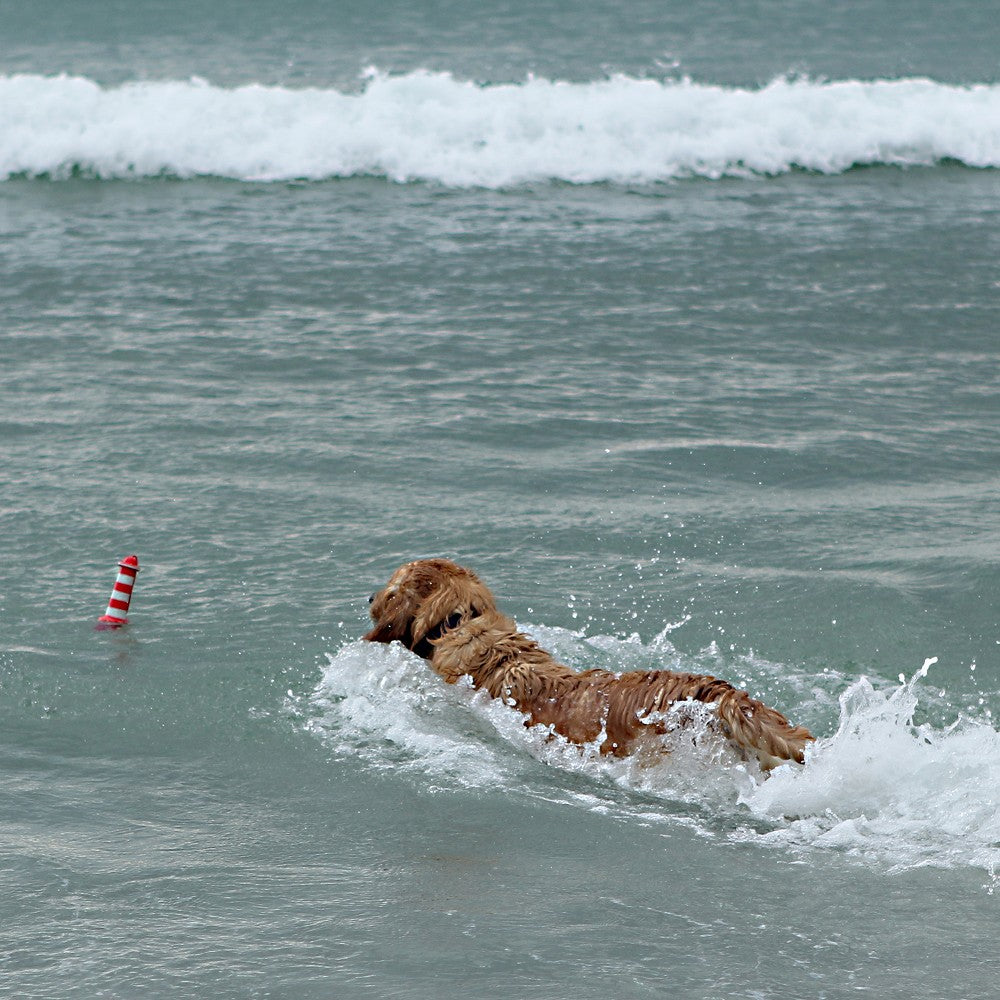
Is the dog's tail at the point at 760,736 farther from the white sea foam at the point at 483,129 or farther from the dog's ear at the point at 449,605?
the white sea foam at the point at 483,129

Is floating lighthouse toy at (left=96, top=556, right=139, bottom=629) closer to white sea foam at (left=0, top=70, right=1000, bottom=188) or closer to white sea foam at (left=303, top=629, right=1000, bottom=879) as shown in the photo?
white sea foam at (left=303, top=629, right=1000, bottom=879)

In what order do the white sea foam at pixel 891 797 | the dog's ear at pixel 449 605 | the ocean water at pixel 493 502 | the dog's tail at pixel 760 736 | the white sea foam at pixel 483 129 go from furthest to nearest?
the white sea foam at pixel 483 129
the dog's ear at pixel 449 605
the dog's tail at pixel 760 736
the white sea foam at pixel 891 797
the ocean water at pixel 493 502

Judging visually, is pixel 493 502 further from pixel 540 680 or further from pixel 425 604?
pixel 540 680

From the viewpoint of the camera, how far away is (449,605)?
6.99 meters

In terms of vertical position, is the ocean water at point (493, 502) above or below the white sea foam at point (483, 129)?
below

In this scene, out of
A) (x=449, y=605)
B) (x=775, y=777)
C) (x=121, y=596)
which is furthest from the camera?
(x=121, y=596)

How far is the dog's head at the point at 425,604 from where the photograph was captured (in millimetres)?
6988

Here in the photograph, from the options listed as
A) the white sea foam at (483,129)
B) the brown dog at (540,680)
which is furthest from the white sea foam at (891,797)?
the white sea foam at (483,129)

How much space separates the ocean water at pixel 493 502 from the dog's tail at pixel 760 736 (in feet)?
0.23

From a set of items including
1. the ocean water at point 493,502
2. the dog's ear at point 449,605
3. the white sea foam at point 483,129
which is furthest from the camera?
the white sea foam at point 483,129

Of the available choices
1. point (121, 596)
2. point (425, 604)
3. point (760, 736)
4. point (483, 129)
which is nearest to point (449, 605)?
point (425, 604)

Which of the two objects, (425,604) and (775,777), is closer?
(775,777)

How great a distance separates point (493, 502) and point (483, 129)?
383 inches

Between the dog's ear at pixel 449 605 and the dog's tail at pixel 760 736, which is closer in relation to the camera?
the dog's tail at pixel 760 736
